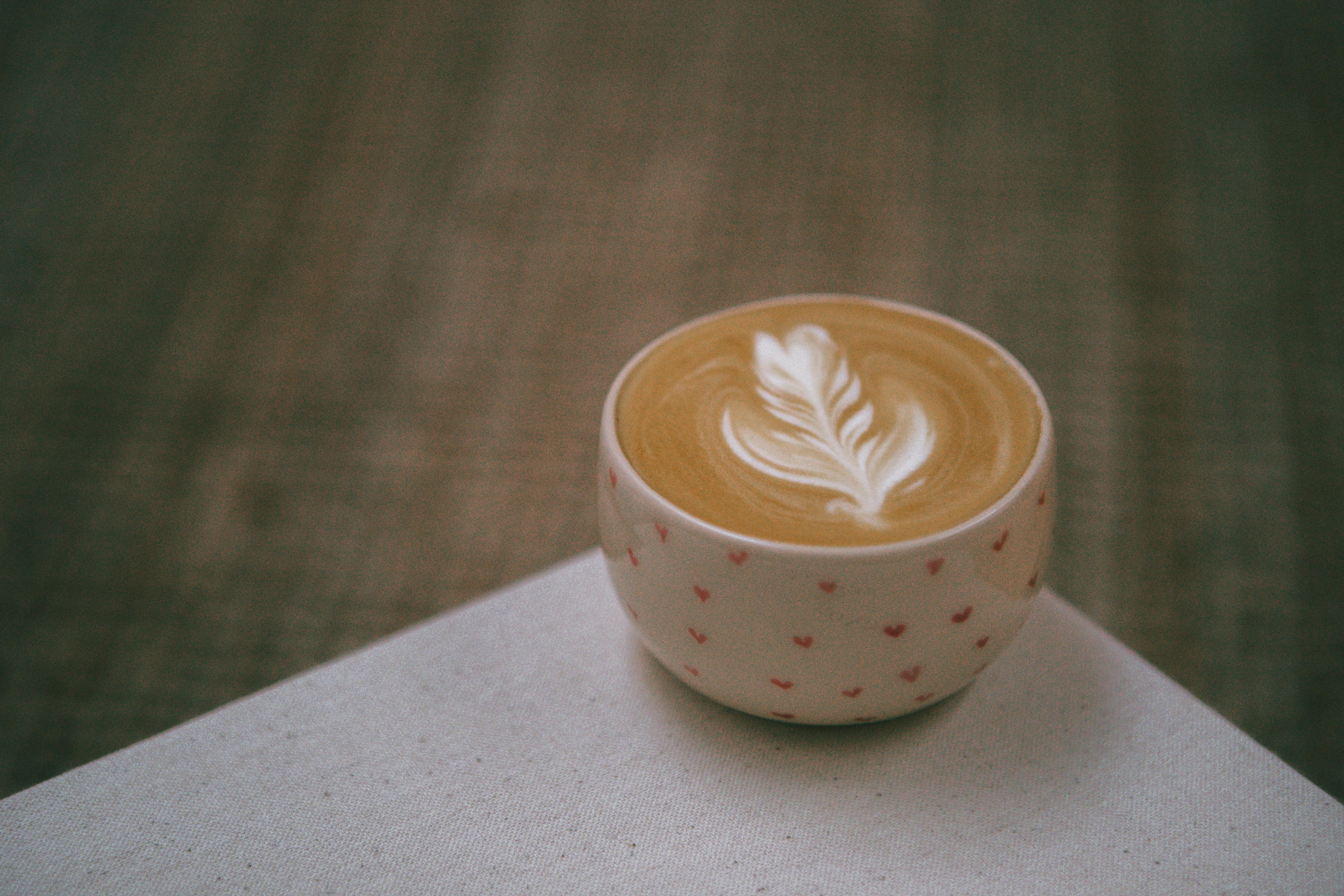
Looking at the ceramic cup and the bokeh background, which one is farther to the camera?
the bokeh background

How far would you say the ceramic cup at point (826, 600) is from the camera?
1.28ft

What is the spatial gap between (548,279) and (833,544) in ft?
3.08

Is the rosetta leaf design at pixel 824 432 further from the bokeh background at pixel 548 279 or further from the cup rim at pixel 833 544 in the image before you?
the bokeh background at pixel 548 279

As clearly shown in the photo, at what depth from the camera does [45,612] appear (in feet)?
3.41

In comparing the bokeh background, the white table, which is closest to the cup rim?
the white table

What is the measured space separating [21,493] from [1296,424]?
1293 mm

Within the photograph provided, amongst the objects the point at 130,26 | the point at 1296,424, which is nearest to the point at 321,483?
the point at 130,26

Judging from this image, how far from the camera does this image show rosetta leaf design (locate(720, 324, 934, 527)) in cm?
44

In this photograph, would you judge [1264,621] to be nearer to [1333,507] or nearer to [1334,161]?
[1333,507]

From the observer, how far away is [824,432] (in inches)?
18.3

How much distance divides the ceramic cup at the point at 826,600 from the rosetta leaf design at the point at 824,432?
0.04 metres

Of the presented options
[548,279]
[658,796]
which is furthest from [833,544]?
[548,279]

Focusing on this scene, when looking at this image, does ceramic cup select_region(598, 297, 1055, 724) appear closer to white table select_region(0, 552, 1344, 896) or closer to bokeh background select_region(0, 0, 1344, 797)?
white table select_region(0, 552, 1344, 896)

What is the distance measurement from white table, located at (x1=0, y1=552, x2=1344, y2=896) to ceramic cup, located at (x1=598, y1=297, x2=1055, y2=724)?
4 cm
